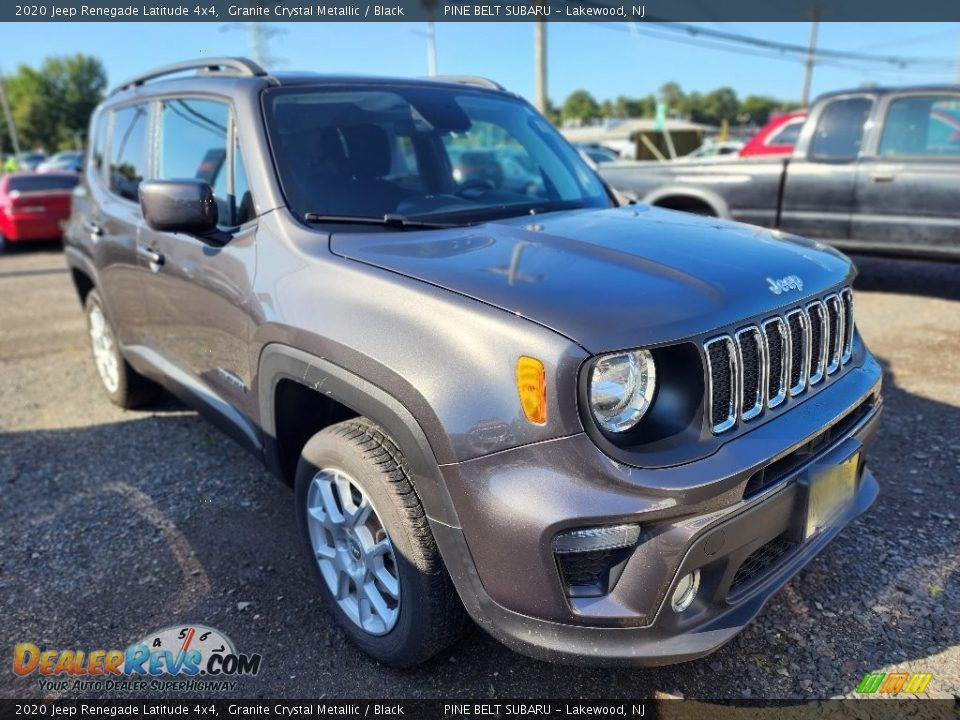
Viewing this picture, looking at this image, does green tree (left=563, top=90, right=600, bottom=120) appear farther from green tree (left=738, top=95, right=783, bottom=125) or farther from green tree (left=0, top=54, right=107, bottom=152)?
green tree (left=0, top=54, right=107, bottom=152)

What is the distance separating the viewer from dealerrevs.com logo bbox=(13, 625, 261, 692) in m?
2.38

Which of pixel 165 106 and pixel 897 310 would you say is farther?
pixel 897 310

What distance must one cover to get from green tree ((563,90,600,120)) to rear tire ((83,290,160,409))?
273 feet

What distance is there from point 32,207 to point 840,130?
12.7 m

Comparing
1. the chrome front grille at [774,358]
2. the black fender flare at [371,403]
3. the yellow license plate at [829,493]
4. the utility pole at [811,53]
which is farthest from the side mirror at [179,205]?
the utility pole at [811,53]

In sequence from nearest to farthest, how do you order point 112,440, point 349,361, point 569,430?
point 569,430, point 349,361, point 112,440

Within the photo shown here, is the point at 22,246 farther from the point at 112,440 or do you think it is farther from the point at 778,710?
the point at 778,710

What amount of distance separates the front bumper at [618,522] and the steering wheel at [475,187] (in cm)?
158

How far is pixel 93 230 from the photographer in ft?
13.7

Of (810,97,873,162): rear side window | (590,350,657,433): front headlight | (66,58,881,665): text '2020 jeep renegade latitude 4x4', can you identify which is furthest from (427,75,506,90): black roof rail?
(810,97,873,162): rear side window

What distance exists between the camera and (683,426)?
1876 mm

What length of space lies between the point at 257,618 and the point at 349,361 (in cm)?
119

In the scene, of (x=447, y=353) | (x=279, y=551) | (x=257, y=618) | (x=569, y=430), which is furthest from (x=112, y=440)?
(x=569, y=430)

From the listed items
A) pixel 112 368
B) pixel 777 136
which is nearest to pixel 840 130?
pixel 777 136
